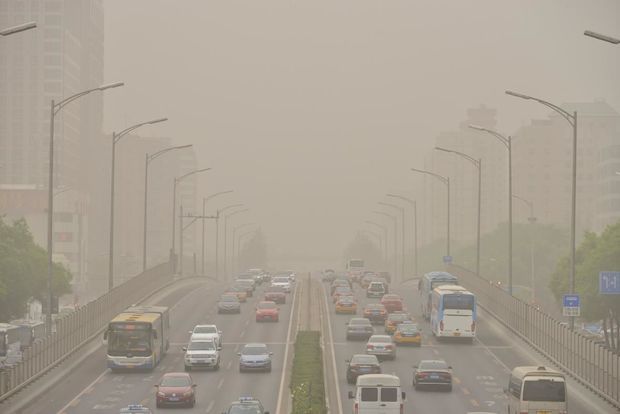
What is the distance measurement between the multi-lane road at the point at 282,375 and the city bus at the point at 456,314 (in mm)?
826

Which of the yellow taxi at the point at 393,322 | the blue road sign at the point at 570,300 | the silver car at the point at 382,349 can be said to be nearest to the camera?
the blue road sign at the point at 570,300

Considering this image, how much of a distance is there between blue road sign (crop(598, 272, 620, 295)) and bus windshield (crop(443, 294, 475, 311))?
10.1 metres

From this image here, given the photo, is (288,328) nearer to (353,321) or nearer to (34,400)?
(353,321)

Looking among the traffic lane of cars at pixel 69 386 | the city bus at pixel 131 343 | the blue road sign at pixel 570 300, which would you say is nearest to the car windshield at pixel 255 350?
the city bus at pixel 131 343

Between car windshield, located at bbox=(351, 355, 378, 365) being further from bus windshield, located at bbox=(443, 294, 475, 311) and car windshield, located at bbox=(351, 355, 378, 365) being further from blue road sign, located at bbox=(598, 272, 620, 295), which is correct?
bus windshield, located at bbox=(443, 294, 475, 311)

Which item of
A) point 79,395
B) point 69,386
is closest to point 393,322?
point 69,386

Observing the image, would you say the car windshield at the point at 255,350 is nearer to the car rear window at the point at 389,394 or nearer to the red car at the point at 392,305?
the car rear window at the point at 389,394

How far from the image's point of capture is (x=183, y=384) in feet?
170

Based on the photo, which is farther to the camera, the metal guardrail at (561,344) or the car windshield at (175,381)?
the car windshield at (175,381)

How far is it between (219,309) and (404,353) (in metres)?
27.4

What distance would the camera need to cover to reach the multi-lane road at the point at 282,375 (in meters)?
52.3

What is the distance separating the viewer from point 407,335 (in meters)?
74.5

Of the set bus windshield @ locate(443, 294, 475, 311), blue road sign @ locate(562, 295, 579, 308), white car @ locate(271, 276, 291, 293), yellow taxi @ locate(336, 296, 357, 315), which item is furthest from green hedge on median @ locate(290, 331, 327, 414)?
white car @ locate(271, 276, 291, 293)

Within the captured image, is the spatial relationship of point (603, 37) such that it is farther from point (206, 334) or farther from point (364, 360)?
point (206, 334)
